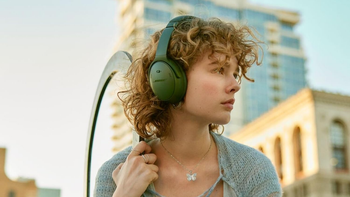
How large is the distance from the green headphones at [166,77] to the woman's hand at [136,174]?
290 millimetres

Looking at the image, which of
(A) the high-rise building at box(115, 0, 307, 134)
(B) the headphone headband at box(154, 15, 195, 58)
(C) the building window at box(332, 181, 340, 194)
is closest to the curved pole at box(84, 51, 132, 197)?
(B) the headphone headband at box(154, 15, 195, 58)

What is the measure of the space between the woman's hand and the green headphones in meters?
0.29

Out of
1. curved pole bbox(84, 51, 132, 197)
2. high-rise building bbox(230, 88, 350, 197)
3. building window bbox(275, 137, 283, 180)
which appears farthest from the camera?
building window bbox(275, 137, 283, 180)

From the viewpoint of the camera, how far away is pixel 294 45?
68938 mm

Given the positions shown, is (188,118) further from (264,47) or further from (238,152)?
(264,47)

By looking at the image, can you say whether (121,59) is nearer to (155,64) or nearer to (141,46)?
(141,46)

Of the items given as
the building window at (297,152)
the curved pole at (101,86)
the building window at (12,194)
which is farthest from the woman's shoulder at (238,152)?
the building window at (12,194)

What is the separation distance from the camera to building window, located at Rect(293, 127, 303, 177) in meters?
26.5

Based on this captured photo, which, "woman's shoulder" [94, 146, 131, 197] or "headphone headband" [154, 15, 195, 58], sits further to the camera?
"woman's shoulder" [94, 146, 131, 197]

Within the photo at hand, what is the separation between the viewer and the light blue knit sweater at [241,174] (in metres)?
2.25

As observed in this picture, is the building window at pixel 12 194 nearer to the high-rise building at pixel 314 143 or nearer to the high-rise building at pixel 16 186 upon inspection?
the high-rise building at pixel 16 186

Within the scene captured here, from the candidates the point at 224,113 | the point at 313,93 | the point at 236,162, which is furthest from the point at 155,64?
the point at 313,93

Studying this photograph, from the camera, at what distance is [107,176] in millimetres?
2451

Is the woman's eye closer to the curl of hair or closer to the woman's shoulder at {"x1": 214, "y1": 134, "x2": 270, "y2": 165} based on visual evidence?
the curl of hair
